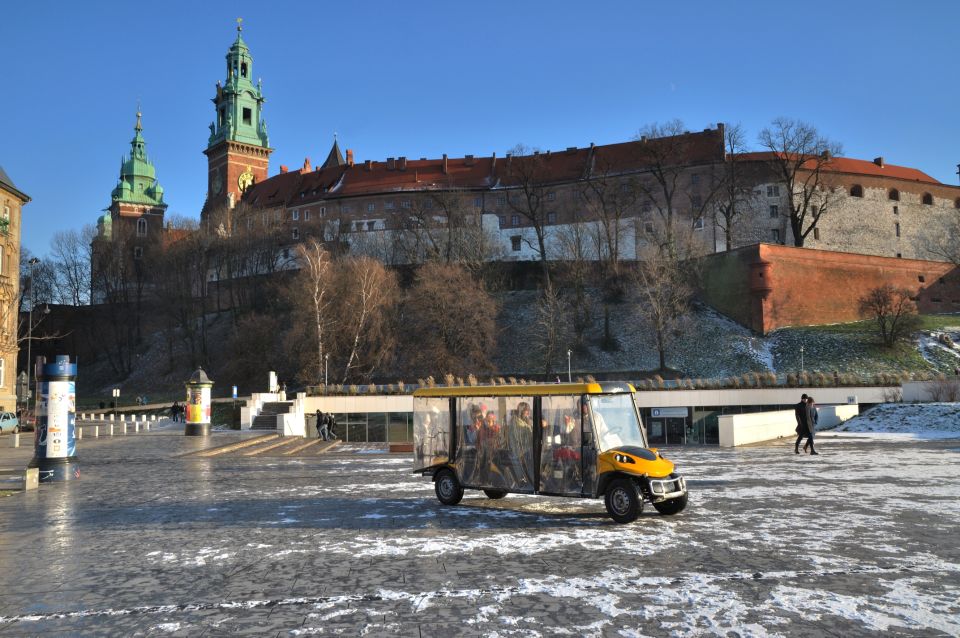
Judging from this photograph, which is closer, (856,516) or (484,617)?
(484,617)

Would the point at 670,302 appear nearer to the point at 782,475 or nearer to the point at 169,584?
the point at 782,475

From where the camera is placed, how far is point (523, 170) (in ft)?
269

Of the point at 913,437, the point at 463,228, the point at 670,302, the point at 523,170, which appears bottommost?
the point at 913,437

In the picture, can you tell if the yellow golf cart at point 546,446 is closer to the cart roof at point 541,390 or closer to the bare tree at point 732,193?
the cart roof at point 541,390

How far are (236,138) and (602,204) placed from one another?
56.9 metres

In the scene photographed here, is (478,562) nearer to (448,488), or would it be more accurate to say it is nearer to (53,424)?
(448,488)

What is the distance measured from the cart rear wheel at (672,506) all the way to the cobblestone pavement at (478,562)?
13 centimetres

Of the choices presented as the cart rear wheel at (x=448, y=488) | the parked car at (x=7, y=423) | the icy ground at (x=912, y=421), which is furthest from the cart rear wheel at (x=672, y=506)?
the parked car at (x=7, y=423)

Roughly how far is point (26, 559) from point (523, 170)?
75006 mm

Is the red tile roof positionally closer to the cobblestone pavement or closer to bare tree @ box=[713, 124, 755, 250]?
bare tree @ box=[713, 124, 755, 250]

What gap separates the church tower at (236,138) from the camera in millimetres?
107688

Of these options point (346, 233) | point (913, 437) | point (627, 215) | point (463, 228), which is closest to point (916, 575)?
point (913, 437)

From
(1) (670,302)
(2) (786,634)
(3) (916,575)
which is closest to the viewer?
(2) (786,634)

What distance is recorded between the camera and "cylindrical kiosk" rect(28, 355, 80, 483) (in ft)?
61.3
